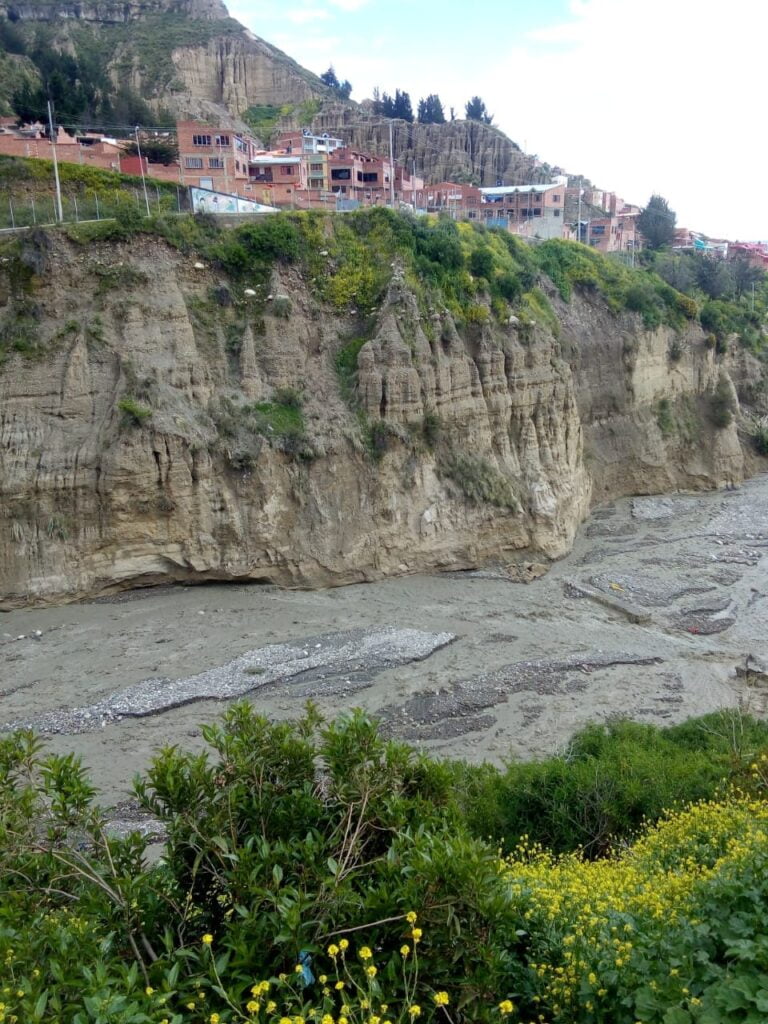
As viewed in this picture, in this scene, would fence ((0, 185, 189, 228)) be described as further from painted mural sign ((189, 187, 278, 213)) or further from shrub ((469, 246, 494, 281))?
shrub ((469, 246, 494, 281))

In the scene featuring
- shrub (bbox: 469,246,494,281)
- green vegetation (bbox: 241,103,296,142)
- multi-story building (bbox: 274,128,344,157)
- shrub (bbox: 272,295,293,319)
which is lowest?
shrub (bbox: 272,295,293,319)

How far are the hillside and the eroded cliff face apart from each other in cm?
3733

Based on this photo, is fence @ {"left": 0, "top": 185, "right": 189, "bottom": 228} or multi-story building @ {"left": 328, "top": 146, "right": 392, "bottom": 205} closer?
fence @ {"left": 0, "top": 185, "right": 189, "bottom": 228}

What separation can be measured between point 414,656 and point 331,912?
50.8 feet

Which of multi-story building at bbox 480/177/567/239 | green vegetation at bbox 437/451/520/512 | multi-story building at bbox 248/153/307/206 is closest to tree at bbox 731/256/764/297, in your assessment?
multi-story building at bbox 480/177/567/239

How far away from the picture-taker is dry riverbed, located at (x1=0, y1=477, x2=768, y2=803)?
1792 cm

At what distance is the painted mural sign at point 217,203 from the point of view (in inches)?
1194

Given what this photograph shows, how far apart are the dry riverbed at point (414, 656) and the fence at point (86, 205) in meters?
14.1

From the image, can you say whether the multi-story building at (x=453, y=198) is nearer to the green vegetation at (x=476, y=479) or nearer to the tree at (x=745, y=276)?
the tree at (x=745, y=276)

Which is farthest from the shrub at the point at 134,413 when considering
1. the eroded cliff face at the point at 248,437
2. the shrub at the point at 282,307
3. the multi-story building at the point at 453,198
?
the multi-story building at the point at 453,198

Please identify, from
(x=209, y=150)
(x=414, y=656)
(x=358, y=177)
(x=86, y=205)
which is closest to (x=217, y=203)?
(x=86, y=205)

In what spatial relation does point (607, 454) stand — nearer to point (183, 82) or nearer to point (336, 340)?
point (336, 340)

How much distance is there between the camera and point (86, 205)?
27594mm

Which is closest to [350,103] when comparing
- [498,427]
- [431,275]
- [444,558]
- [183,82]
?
[183,82]
